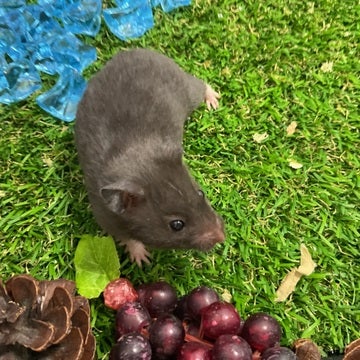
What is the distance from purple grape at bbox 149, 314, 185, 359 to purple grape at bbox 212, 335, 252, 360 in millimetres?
163

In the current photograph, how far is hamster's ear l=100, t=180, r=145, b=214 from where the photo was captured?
104 inches

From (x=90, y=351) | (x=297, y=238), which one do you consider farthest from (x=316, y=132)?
(x=90, y=351)

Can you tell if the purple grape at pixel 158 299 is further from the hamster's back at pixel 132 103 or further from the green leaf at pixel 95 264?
the hamster's back at pixel 132 103

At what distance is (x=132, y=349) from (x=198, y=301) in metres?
0.36

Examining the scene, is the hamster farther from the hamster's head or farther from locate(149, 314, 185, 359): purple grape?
locate(149, 314, 185, 359): purple grape

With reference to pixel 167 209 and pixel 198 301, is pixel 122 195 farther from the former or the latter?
pixel 198 301

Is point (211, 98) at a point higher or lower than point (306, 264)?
higher

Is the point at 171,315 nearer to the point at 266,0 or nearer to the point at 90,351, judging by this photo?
the point at 90,351

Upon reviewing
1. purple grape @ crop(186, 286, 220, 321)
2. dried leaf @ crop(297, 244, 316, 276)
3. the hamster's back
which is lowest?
dried leaf @ crop(297, 244, 316, 276)

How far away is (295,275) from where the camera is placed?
314 centimetres

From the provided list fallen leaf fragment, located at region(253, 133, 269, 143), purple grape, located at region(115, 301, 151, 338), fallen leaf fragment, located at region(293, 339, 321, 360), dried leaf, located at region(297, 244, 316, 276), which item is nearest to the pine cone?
purple grape, located at region(115, 301, 151, 338)

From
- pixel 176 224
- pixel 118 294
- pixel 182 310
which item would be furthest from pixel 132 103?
pixel 182 310

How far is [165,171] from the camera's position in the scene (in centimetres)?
277

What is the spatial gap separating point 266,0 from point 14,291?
8.52 feet
